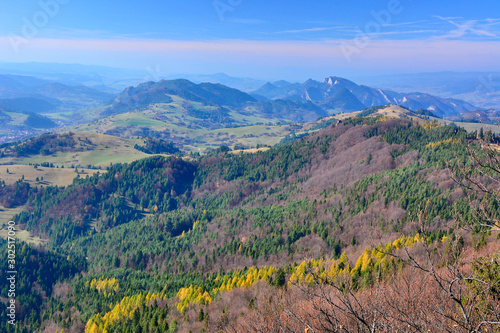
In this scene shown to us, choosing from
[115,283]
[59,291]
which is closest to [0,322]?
[59,291]

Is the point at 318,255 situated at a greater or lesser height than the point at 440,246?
lesser

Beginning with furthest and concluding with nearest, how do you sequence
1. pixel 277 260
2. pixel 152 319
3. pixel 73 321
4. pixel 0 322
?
pixel 277 260 → pixel 0 322 → pixel 73 321 → pixel 152 319

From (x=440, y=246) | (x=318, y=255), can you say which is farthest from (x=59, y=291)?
(x=440, y=246)

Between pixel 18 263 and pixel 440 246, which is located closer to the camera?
pixel 440 246

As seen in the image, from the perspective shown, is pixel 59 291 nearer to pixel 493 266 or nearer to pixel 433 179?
pixel 493 266

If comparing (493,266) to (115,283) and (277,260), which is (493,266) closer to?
(277,260)

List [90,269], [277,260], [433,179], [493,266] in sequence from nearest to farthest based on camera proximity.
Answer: [493,266]
[277,260]
[433,179]
[90,269]

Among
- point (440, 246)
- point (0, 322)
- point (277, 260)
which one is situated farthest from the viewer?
point (277, 260)

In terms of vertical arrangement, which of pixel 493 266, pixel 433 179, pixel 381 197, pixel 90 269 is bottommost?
pixel 90 269

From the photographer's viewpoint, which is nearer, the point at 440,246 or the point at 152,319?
the point at 440,246
